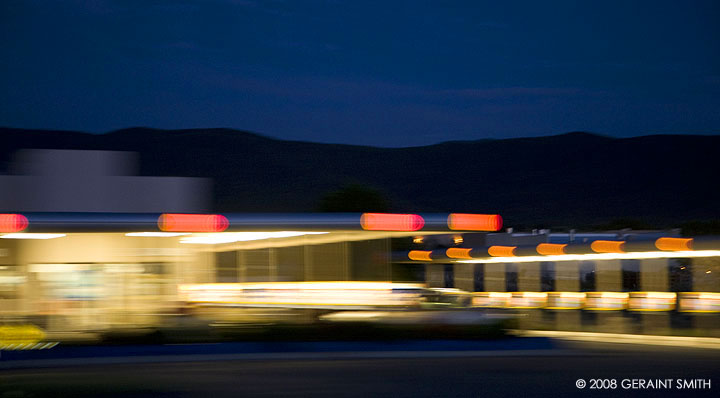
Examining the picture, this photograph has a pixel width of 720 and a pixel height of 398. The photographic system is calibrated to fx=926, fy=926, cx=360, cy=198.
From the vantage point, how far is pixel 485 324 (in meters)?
19.5

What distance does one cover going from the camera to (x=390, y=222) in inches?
617

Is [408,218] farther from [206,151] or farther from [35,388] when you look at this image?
[206,151]

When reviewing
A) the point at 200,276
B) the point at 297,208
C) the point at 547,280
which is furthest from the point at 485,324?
the point at 297,208

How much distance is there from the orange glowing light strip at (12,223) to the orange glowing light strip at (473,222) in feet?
22.8

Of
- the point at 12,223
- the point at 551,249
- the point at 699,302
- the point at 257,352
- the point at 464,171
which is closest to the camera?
the point at 12,223

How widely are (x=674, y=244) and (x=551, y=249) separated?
20.0 ft

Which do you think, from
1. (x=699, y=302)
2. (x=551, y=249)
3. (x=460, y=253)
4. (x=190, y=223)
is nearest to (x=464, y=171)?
(x=460, y=253)

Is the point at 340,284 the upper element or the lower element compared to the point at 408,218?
lower

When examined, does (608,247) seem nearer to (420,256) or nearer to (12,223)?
(420,256)

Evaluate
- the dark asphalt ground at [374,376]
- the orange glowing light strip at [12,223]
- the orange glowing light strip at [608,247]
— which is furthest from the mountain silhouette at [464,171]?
the orange glowing light strip at [12,223]

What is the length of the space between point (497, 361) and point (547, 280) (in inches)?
1512

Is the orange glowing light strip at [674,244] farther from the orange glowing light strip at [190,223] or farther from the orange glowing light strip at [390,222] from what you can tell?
the orange glowing light strip at [190,223]

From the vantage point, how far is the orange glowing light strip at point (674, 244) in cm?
2412

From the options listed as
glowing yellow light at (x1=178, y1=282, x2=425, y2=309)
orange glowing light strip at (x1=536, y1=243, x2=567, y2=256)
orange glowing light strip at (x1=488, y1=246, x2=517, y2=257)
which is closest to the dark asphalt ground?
glowing yellow light at (x1=178, y1=282, x2=425, y2=309)
